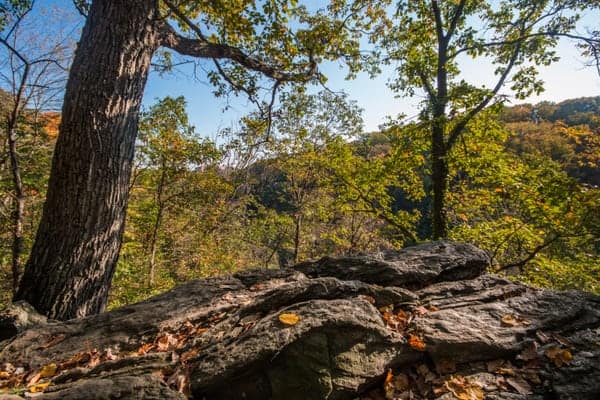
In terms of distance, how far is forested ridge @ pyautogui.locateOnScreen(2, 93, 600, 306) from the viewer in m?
5.64

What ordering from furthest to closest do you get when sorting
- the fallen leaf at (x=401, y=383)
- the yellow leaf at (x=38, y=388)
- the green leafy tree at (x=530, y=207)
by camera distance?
the green leafy tree at (x=530, y=207), the fallen leaf at (x=401, y=383), the yellow leaf at (x=38, y=388)

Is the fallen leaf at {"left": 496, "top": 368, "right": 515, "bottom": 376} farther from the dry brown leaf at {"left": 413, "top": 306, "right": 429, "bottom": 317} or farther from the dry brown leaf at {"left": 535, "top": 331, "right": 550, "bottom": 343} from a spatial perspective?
the dry brown leaf at {"left": 413, "top": 306, "right": 429, "bottom": 317}

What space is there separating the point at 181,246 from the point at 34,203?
551cm

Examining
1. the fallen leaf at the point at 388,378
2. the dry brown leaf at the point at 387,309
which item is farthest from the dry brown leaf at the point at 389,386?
the dry brown leaf at the point at 387,309

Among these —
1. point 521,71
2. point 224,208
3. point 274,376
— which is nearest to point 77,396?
point 274,376

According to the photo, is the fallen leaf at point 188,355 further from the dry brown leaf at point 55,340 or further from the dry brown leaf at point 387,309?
the dry brown leaf at point 387,309

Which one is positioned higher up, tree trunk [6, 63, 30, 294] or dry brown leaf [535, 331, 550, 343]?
tree trunk [6, 63, 30, 294]

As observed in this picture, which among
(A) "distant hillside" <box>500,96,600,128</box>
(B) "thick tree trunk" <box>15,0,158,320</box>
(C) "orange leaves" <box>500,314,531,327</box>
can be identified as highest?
(A) "distant hillside" <box>500,96,600,128</box>

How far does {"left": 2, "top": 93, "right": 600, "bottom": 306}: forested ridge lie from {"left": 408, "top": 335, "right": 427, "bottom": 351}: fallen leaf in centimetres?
343

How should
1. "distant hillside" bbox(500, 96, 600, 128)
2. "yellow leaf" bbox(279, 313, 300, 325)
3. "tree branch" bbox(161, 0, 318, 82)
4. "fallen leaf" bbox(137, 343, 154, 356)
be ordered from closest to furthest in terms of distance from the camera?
"yellow leaf" bbox(279, 313, 300, 325), "fallen leaf" bbox(137, 343, 154, 356), "tree branch" bbox(161, 0, 318, 82), "distant hillside" bbox(500, 96, 600, 128)

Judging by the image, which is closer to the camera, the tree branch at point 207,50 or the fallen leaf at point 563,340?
the fallen leaf at point 563,340

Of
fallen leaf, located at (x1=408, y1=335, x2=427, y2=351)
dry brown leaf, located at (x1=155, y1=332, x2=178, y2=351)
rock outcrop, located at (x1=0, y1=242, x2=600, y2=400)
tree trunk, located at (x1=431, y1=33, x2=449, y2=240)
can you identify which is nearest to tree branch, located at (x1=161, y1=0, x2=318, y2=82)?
rock outcrop, located at (x1=0, y1=242, x2=600, y2=400)

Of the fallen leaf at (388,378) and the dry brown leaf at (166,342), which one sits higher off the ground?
the dry brown leaf at (166,342)

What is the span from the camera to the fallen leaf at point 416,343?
182 centimetres
